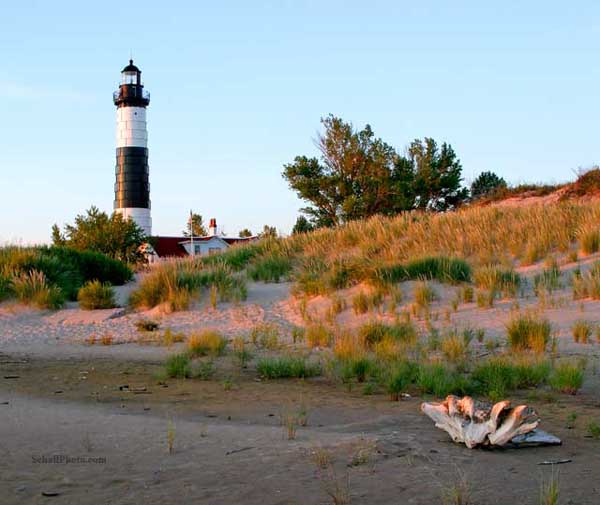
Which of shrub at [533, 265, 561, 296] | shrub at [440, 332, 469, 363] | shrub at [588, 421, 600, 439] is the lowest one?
shrub at [588, 421, 600, 439]

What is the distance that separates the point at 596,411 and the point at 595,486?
8.78 feet

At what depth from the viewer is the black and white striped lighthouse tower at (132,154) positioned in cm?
5072

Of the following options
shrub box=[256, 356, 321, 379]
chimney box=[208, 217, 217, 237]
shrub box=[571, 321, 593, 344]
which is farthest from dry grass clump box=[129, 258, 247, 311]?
chimney box=[208, 217, 217, 237]

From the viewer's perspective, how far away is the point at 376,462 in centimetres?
518

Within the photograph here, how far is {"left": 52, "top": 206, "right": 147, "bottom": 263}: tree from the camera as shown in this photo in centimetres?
4172

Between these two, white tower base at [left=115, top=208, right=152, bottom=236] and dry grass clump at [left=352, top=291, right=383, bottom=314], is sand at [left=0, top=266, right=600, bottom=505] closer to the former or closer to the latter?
dry grass clump at [left=352, top=291, right=383, bottom=314]

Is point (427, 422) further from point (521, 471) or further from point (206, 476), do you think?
point (206, 476)

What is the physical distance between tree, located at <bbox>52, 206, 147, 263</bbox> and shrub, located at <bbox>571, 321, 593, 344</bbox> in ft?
104

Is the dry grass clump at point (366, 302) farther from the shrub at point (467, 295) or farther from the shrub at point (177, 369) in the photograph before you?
the shrub at point (177, 369)

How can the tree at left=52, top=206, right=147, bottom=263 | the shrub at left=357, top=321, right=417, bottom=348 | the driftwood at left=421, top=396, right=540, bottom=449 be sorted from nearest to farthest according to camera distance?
the driftwood at left=421, top=396, right=540, bottom=449, the shrub at left=357, top=321, right=417, bottom=348, the tree at left=52, top=206, right=147, bottom=263

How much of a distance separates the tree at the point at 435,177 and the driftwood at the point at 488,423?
134 ft

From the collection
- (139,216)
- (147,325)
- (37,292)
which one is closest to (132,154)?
(139,216)

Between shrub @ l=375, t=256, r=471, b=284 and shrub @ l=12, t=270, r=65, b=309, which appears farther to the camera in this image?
shrub @ l=12, t=270, r=65, b=309

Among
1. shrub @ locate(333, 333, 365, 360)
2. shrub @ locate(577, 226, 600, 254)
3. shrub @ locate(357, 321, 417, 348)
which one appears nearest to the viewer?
shrub @ locate(333, 333, 365, 360)
